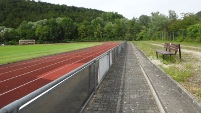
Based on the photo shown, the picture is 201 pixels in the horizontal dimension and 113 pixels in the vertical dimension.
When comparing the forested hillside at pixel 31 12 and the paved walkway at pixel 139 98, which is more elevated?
the forested hillside at pixel 31 12

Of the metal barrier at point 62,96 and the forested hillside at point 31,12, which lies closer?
the metal barrier at point 62,96

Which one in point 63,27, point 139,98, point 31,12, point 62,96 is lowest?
point 139,98

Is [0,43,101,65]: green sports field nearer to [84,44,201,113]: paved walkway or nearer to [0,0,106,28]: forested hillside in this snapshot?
[84,44,201,113]: paved walkway

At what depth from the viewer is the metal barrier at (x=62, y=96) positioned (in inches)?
120

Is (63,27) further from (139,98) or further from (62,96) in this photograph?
(62,96)

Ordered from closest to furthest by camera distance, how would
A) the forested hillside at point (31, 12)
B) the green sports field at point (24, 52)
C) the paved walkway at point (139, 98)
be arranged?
the paved walkway at point (139, 98)
the green sports field at point (24, 52)
the forested hillside at point (31, 12)

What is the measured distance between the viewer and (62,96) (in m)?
4.56

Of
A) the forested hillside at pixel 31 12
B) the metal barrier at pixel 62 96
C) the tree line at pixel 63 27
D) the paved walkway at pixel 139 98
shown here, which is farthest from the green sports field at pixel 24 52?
the forested hillside at pixel 31 12

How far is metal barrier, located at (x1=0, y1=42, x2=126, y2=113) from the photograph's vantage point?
3.04 meters

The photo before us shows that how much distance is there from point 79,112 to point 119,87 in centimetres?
374

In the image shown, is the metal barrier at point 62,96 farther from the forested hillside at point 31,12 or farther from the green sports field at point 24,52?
the forested hillside at point 31,12

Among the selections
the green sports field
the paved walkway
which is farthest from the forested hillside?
the paved walkway

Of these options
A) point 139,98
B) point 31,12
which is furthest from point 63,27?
point 139,98

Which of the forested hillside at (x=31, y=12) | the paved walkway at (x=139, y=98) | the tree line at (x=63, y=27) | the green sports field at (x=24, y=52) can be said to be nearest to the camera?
the paved walkway at (x=139, y=98)
